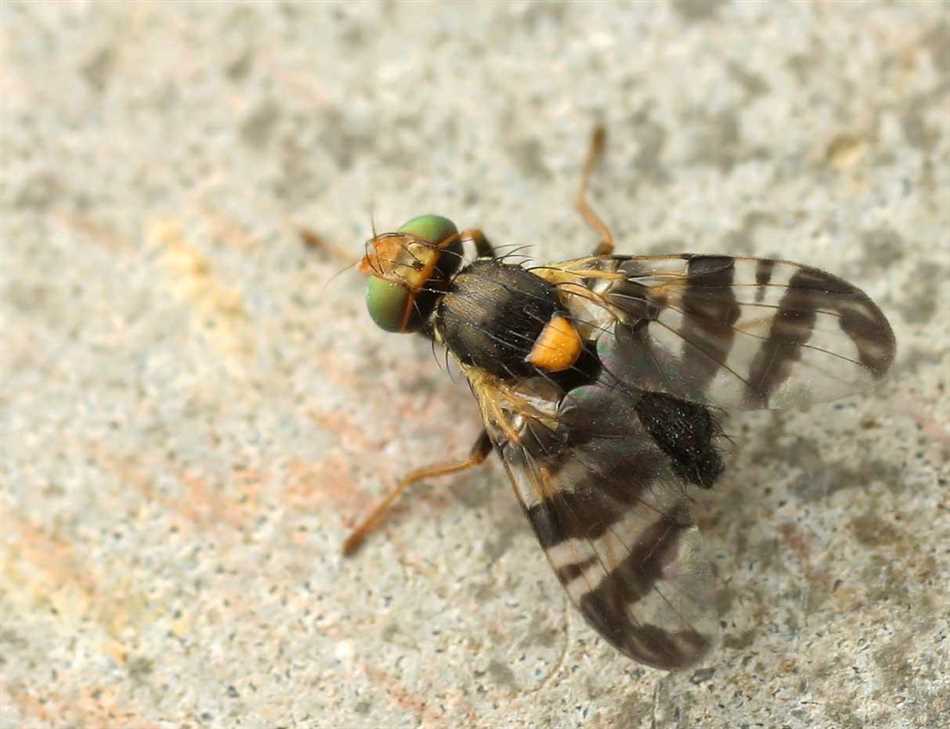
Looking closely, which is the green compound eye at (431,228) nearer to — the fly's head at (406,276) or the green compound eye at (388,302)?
the fly's head at (406,276)

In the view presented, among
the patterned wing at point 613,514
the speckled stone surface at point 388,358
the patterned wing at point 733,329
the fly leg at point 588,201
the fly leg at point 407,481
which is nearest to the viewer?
the patterned wing at point 613,514

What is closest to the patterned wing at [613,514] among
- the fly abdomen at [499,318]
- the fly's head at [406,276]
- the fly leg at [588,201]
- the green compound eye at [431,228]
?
the fly abdomen at [499,318]

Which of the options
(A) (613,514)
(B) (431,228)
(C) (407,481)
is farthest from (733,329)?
(C) (407,481)

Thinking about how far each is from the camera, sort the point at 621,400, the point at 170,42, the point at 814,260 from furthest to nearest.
Result: the point at 170,42 → the point at 814,260 → the point at 621,400

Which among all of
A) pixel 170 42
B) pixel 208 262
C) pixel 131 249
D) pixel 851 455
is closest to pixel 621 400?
pixel 851 455

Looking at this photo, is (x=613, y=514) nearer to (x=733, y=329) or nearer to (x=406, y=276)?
(x=733, y=329)

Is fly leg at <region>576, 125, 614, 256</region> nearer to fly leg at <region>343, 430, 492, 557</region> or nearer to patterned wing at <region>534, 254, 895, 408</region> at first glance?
patterned wing at <region>534, 254, 895, 408</region>

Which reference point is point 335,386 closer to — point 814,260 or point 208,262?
point 208,262
